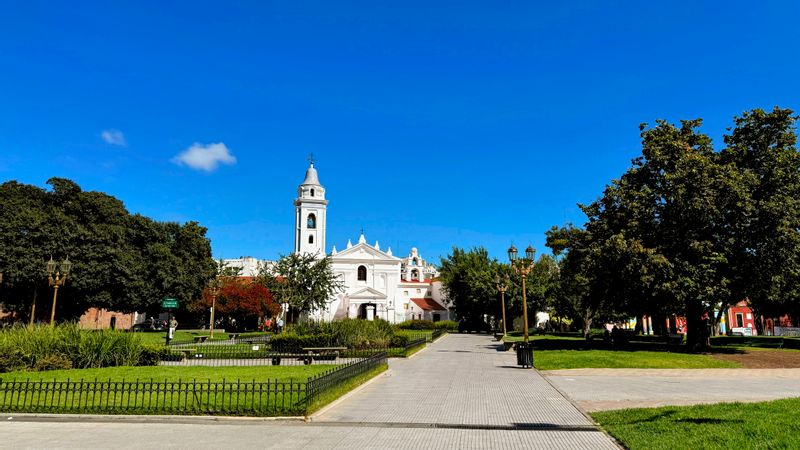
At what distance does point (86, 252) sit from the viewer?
A: 40906mm

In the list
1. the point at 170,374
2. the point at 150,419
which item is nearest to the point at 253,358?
the point at 170,374

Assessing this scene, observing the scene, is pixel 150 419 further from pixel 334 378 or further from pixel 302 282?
pixel 302 282

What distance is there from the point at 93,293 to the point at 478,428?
41452mm

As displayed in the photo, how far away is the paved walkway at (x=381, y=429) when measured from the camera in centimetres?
854

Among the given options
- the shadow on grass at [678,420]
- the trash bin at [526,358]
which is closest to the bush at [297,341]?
the trash bin at [526,358]

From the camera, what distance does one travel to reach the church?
74000 millimetres

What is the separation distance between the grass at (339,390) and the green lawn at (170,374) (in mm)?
1584

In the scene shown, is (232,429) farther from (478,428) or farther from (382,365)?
(382,365)

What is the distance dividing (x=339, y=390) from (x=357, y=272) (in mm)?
66213

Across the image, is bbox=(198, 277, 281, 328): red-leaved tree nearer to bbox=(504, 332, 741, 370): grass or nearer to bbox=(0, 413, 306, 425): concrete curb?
bbox=(504, 332, 741, 370): grass

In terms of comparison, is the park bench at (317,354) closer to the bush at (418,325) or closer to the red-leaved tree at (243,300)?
the red-leaved tree at (243,300)

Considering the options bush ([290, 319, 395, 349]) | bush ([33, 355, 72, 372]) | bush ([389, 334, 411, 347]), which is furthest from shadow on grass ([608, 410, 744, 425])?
bush ([389, 334, 411, 347])

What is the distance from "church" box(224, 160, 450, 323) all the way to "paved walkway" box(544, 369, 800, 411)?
51.8m

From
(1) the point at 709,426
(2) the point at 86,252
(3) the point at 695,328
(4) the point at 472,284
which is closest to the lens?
(1) the point at 709,426
